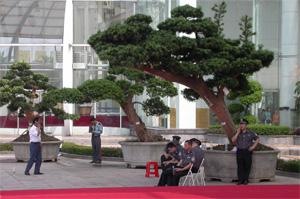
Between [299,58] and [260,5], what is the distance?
414cm

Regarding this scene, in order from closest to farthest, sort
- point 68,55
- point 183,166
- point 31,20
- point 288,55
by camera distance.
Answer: point 183,166, point 288,55, point 68,55, point 31,20

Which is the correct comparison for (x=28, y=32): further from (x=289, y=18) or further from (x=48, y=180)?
(x=48, y=180)

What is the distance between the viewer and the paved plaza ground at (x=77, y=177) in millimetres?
15055

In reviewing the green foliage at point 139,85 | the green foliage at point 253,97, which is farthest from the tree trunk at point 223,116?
the green foliage at point 253,97

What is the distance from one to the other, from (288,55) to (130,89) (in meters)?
15.8

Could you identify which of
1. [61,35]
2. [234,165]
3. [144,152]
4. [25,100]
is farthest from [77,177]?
[61,35]

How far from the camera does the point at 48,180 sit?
639 inches

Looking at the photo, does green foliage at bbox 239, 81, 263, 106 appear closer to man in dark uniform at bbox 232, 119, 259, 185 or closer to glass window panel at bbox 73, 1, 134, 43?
glass window panel at bbox 73, 1, 134, 43

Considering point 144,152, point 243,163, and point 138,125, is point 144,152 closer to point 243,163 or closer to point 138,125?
point 138,125

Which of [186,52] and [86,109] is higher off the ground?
[186,52]

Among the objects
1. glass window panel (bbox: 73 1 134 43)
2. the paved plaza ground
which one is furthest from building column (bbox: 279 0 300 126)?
the paved plaza ground

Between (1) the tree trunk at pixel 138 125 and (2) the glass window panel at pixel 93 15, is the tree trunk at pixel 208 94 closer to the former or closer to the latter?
(1) the tree trunk at pixel 138 125

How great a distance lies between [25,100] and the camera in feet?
77.3

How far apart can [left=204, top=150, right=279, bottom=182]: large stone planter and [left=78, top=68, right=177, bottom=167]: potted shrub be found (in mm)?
4369
